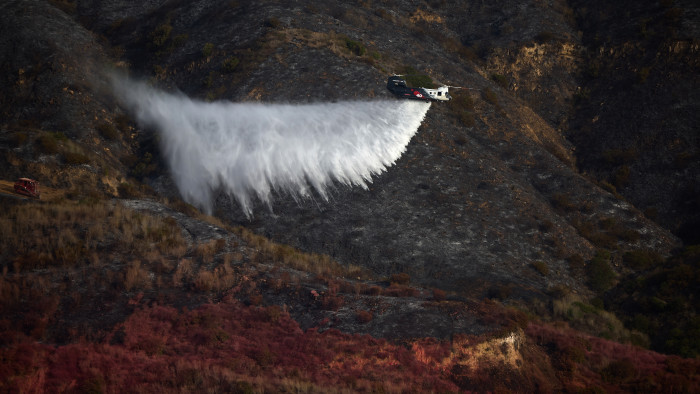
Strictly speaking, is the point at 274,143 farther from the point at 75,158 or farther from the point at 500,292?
the point at 500,292

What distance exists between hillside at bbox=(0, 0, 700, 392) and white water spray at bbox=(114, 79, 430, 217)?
3.50 ft

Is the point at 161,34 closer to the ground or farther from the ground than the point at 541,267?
farther from the ground

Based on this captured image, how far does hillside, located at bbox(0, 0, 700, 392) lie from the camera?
21873 mm

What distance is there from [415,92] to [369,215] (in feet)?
56.4

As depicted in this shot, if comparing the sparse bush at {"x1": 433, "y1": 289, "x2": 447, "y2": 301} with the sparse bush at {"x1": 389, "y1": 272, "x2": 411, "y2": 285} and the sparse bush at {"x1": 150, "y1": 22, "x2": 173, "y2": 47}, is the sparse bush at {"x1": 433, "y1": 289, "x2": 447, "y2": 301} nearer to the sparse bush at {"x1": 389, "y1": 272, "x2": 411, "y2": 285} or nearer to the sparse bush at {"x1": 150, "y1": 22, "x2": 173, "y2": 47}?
the sparse bush at {"x1": 389, "y1": 272, "x2": 411, "y2": 285}

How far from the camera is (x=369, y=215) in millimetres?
40094

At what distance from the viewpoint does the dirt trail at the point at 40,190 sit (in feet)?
111

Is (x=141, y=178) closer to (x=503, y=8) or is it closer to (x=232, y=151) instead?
(x=232, y=151)

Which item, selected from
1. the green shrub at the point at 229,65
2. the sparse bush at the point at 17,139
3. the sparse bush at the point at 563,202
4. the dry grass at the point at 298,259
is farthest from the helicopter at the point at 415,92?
the sparse bush at the point at 17,139

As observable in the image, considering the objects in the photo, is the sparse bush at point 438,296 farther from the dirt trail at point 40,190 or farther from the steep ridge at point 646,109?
the steep ridge at point 646,109

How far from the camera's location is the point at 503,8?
7412 centimetres

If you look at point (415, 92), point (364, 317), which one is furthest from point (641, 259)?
point (364, 317)

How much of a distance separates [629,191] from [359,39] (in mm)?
33524

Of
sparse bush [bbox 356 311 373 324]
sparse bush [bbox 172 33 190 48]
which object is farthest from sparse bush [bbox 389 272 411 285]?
sparse bush [bbox 172 33 190 48]
